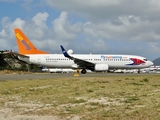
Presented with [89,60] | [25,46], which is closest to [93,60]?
[89,60]

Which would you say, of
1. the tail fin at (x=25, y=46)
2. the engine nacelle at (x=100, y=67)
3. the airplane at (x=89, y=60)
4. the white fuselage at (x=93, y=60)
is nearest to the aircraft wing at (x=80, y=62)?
the airplane at (x=89, y=60)

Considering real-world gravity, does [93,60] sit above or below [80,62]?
above

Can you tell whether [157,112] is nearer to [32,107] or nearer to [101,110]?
[101,110]

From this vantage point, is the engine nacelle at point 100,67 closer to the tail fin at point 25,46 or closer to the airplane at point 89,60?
the airplane at point 89,60

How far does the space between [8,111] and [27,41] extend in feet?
128

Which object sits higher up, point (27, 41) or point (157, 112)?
point (27, 41)

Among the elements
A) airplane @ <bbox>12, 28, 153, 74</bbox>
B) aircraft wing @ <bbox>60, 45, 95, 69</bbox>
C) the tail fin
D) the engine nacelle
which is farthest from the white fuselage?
the engine nacelle

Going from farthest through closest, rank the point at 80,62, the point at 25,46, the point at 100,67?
the point at 25,46, the point at 80,62, the point at 100,67

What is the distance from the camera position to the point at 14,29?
47406 mm

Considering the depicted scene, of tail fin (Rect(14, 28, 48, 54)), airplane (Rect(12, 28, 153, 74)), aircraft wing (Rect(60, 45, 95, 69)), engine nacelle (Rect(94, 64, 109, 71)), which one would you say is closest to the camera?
engine nacelle (Rect(94, 64, 109, 71))

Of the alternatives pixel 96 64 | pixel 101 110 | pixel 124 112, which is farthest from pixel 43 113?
pixel 96 64

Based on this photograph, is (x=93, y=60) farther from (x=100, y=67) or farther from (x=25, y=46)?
(x=25, y=46)

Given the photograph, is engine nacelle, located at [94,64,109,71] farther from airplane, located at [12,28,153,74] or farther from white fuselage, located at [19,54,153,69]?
white fuselage, located at [19,54,153,69]

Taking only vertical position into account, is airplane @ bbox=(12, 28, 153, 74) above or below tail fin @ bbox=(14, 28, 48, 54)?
below
